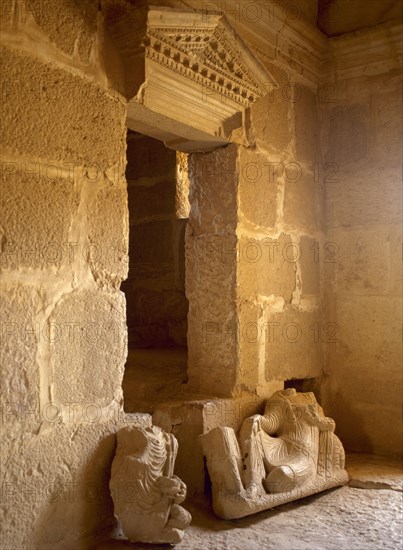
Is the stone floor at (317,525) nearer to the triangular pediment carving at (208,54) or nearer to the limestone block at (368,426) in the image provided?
the limestone block at (368,426)

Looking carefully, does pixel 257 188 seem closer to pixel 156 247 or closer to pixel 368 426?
pixel 156 247

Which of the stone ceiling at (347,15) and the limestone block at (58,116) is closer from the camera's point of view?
the limestone block at (58,116)

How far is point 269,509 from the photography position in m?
2.61

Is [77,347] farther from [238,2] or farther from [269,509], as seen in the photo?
[238,2]

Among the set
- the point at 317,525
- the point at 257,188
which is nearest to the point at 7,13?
the point at 257,188

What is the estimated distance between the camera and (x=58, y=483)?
2.06 m

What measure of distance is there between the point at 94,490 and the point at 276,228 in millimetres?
1725

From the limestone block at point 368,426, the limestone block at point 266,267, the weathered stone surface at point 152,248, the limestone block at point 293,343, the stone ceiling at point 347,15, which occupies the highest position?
the stone ceiling at point 347,15

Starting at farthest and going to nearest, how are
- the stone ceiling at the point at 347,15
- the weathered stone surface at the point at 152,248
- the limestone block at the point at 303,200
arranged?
the weathered stone surface at the point at 152,248 < the stone ceiling at the point at 347,15 < the limestone block at the point at 303,200

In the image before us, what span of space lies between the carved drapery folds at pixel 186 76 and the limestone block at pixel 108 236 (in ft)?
1.42

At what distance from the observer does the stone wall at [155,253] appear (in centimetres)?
413

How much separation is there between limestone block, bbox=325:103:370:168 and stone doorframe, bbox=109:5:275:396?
879 mm

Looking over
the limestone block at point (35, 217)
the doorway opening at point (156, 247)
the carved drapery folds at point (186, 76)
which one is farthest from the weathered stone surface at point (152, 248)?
the limestone block at point (35, 217)

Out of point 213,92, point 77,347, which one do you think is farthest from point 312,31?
point 77,347
